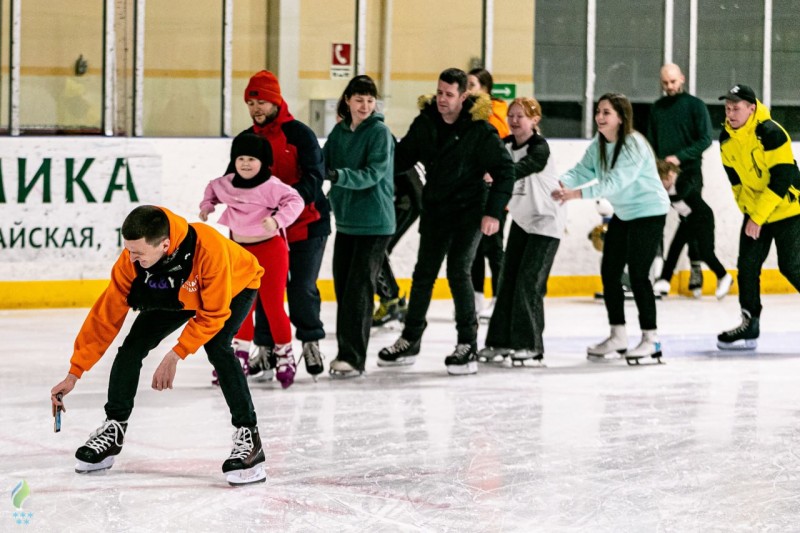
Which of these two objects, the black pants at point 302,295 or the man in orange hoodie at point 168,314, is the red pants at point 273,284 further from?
the man in orange hoodie at point 168,314

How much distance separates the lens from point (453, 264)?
6863 mm

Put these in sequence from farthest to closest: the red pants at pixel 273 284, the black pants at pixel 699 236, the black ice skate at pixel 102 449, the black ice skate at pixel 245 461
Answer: the black pants at pixel 699 236 < the red pants at pixel 273 284 < the black ice skate at pixel 102 449 < the black ice skate at pixel 245 461

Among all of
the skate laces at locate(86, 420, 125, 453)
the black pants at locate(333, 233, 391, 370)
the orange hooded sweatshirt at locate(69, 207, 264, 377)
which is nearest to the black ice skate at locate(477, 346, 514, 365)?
the black pants at locate(333, 233, 391, 370)

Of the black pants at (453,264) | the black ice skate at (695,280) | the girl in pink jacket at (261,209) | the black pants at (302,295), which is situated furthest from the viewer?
the black ice skate at (695,280)

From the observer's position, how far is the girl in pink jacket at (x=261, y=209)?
5.92m

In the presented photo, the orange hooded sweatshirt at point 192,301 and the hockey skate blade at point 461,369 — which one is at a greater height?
the orange hooded sweatshirt at point 192,301

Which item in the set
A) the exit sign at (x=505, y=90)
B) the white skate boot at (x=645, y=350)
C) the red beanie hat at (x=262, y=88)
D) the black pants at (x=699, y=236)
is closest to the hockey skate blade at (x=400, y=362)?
the white skate boot at (x=645, y=350)

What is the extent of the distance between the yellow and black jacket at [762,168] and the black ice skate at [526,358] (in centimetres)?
141

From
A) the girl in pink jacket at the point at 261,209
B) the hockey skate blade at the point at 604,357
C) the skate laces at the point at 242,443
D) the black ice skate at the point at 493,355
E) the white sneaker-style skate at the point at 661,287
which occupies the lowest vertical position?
the hockey skate blade at the point at 604,357

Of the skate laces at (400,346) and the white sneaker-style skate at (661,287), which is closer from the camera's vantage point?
the skate laces at (400,346)

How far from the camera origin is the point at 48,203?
9.23 meters

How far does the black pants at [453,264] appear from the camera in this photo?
22.4 ft

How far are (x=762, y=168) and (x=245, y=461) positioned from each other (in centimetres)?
407

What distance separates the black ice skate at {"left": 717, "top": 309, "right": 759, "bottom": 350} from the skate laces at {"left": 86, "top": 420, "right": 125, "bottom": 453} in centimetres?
423
